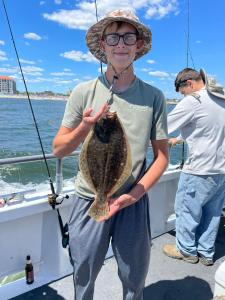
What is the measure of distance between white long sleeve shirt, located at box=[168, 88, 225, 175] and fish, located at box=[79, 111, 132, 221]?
163 centimetres

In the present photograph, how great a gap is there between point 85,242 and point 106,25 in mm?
1374

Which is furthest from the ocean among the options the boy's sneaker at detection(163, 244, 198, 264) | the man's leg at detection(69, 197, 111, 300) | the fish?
the fish

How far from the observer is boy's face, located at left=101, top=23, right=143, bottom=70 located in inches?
75.2

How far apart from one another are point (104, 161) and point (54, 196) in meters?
1.28

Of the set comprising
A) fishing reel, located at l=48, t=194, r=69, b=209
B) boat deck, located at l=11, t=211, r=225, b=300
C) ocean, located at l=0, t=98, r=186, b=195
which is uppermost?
fishing reel, located at l=48, t=194, r=69, b=209

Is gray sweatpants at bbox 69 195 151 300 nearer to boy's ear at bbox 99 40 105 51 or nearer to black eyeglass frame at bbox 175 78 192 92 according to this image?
boy's ear at bbox 99 40 105 51

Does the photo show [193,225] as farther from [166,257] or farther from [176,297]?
[176,297]

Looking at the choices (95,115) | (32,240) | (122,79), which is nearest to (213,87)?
(122,79)

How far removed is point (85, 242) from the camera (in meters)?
2.12

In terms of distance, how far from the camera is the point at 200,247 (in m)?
3.78

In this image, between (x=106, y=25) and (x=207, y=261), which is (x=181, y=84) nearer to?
(x=106, y=25)

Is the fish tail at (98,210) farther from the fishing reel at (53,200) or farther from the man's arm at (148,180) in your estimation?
the fishing reel at (53,200)

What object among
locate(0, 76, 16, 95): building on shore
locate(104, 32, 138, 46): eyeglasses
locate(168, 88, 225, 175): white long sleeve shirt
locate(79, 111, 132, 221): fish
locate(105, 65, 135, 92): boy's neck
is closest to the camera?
locate(79, 111, 132, 221): fish

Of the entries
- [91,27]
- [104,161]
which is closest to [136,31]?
[91,27]
